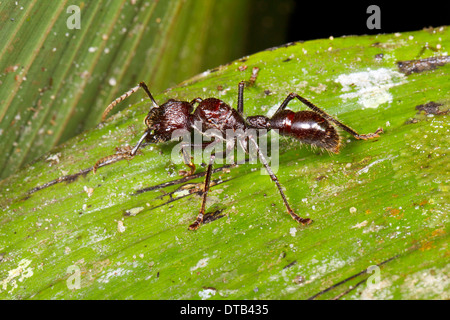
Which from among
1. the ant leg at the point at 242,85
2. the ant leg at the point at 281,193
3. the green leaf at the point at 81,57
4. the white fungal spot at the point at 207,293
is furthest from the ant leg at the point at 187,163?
the green leaf at the point at 81,57

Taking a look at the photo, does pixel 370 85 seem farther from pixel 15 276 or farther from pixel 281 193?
pixel 15 276

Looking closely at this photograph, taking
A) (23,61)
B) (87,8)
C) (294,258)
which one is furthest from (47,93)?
(294,258)

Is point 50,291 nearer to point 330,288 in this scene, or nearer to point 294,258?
point 294,258

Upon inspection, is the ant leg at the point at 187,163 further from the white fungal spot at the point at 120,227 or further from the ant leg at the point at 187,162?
the white fungal spot at the point at 120,227

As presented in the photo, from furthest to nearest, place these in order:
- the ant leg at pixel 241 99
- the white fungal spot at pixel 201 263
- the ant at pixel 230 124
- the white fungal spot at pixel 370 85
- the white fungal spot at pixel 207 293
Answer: the ant leg at pixel 241 99 → the white fungal spot at pixel 370 85 → the ant at pixel 230 124 → the white fungal spot at pixel 201 263 → the white fungal spot at pixel 207 293

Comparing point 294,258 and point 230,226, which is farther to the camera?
point 230,226
